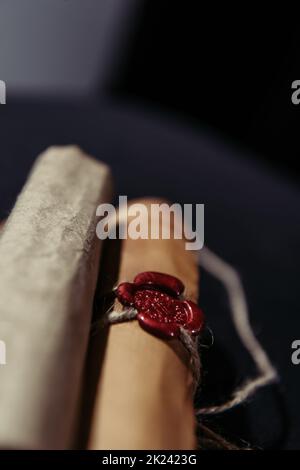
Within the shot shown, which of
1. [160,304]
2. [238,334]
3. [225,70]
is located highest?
[225,70]

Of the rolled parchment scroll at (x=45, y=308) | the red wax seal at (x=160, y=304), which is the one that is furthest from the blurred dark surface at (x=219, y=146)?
the rolled parchment scroll at (x=45, y=308)

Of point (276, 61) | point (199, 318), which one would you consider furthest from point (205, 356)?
point (276, 61)

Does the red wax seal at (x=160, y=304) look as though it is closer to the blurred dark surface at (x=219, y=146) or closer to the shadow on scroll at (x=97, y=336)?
the shadow on scroll at (x=97, y=336)

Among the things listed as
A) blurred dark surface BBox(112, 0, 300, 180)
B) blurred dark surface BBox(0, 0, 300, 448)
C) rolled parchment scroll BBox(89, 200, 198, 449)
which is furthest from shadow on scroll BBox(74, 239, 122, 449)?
blurred dark surface BBox(112, 0, 300, 180)

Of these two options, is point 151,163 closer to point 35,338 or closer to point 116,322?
point 116,322

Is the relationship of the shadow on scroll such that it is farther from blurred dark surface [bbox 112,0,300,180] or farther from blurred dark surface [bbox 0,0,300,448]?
blurred dark surface [bbox 112,0,300,180]

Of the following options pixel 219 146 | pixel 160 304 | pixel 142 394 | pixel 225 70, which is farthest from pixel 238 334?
pixel 225 70

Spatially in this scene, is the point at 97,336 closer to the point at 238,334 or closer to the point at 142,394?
the point at 142,394
